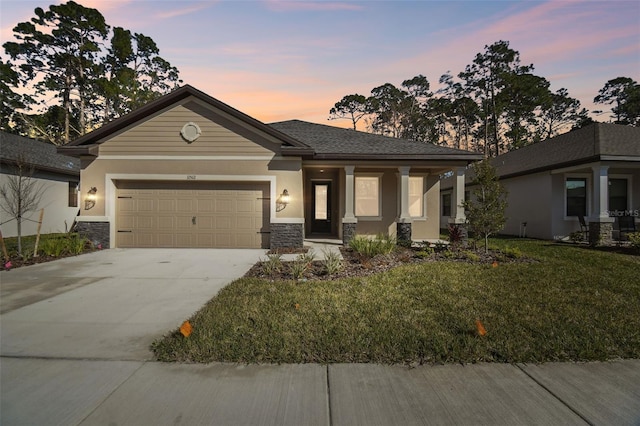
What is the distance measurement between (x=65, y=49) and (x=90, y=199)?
22.0 m

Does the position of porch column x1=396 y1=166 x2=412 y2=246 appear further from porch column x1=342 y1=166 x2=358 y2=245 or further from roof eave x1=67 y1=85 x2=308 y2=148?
roof eave x1=67 y1=85 x2=308 y2=148

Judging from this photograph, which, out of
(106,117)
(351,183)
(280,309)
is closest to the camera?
(280,309)

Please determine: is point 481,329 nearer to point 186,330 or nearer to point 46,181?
point 186,330

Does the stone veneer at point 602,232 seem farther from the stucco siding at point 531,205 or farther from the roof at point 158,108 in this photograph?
the roof at point 158,108

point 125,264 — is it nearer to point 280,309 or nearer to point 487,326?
point 280,309

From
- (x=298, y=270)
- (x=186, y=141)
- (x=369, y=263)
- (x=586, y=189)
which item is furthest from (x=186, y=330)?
(x=586, y=189)

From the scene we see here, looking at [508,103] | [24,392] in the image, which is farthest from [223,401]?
[508,103]

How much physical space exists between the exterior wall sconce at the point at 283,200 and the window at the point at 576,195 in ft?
39.6

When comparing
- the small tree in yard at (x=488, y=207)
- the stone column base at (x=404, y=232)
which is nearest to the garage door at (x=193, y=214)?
the stone column base at (x=404, y=232)

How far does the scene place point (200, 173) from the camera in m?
10.6

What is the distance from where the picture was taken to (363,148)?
39.9 feet

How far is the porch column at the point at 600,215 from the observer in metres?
11.6

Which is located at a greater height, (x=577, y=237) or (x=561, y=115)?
(x=561, y=115)

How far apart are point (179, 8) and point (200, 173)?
4669 mm
